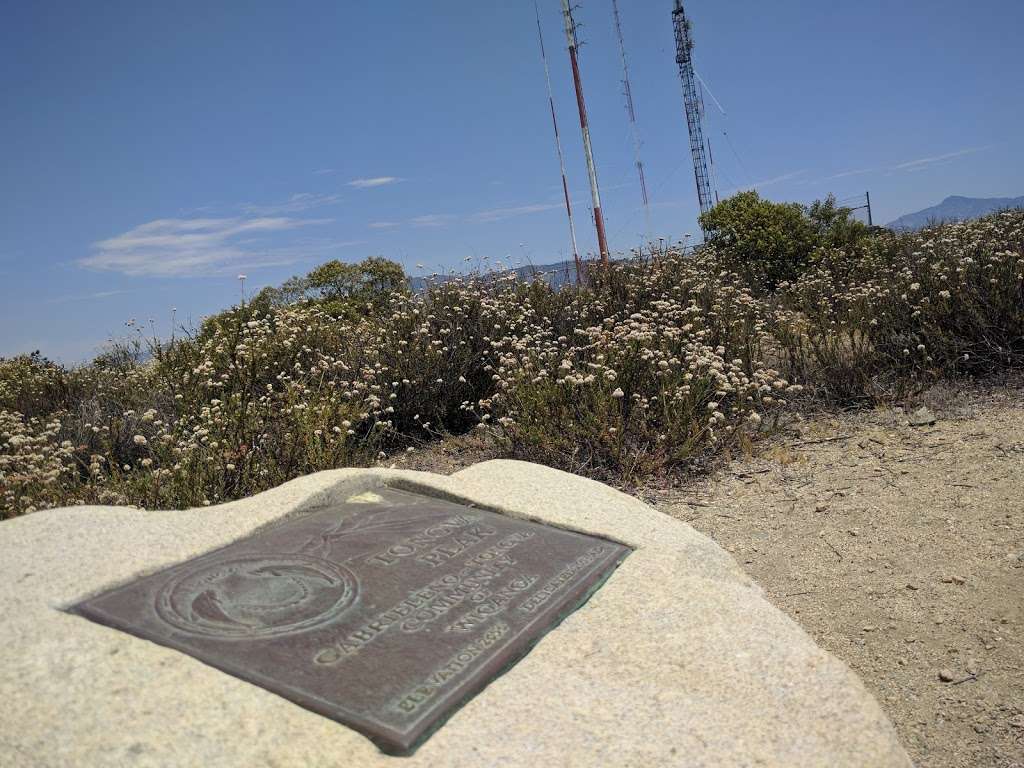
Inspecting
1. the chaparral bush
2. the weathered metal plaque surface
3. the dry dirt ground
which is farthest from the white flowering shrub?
the weathered metal plaque surface

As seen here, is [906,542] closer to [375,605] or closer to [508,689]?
[508,689]

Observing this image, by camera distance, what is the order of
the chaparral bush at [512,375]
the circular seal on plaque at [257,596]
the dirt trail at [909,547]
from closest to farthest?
1. the circular seal on plaque at [257,596]
2. the dirt trail at [909,547]
3. the chaparral bush at [512,375]

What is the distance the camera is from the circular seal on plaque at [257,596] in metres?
2.15

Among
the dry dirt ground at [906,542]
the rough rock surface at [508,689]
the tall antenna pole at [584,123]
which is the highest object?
the tall antenna pole at [584,123]

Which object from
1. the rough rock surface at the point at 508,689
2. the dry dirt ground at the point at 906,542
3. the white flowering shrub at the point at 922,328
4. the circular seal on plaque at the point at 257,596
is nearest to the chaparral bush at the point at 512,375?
the white flowering shrub at the point at 922,328

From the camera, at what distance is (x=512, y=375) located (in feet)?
20.8

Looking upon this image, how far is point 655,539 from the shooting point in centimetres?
292

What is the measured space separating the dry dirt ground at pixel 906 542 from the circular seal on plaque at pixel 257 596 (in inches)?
80.7

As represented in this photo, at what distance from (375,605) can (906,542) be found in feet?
10.1

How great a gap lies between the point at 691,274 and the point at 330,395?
16.0ft

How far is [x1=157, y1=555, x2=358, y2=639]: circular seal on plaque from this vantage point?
2148mm

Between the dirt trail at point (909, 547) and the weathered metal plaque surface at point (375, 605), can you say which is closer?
the weathered metal plaque surface at point (375, 605)

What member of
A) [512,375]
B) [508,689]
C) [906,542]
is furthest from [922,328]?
[508,689]

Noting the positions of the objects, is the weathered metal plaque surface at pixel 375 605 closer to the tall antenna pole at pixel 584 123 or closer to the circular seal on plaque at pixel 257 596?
the circular seal on plaque at pixel 257 596
